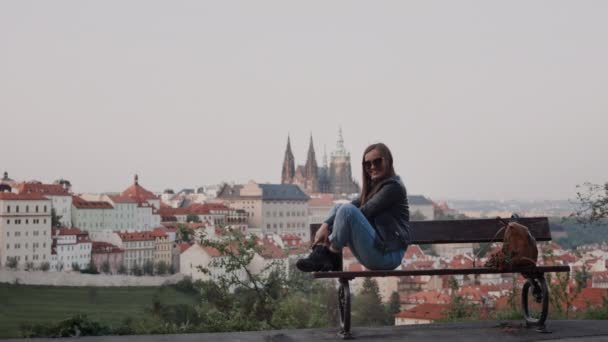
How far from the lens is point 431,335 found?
10.3 feet

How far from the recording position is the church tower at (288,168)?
89750 millimetres

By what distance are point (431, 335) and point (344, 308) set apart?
39cm

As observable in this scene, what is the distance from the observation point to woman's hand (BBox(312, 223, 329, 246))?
9.91 feet

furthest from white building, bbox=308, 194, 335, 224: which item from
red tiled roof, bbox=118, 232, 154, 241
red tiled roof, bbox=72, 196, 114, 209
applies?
red tiled roof, bbox=118, 232, 154, 241

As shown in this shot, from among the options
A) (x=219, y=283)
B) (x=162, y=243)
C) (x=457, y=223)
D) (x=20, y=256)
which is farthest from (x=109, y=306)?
(x=457, y=223)

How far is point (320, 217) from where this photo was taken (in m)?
80.8

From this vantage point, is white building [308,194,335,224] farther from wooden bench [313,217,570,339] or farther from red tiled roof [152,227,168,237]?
wooden bench [313,217,570,339]

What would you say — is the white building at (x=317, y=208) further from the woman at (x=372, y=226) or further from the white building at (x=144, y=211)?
the woman at (x=372, y=226)

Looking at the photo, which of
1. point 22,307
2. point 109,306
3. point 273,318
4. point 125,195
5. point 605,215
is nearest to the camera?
point 605,215

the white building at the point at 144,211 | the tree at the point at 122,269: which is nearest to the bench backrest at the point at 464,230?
the tree at the point at 122,269

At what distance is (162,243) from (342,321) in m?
49.8

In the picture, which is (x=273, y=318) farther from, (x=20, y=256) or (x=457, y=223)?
(x=20, y=256)

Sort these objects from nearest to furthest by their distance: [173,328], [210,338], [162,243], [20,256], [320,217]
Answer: [210,338] < [173,328] < [20,256] < [162,243] < [320,217]

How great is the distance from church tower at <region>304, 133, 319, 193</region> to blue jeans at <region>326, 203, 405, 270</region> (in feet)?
279
